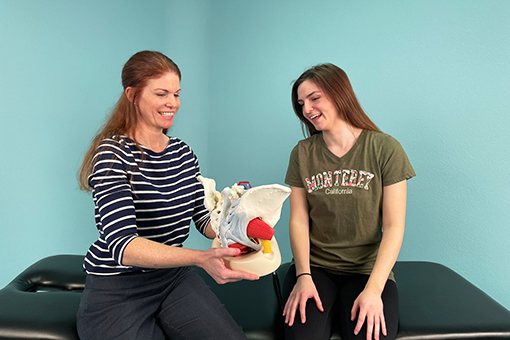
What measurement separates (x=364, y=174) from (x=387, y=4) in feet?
3.67

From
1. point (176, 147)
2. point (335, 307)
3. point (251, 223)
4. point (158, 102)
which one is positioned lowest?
point (335, 307)

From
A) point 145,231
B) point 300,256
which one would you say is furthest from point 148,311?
point 300,256

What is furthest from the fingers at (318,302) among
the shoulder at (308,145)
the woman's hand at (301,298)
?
the shoulder at (308,145)

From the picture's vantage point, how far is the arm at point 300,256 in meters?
1.14

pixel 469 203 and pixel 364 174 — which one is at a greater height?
pixel 364 174

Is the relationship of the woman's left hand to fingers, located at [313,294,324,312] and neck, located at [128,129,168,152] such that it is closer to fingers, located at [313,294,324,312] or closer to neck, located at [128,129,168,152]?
fingers, located at [313,294,324,312]

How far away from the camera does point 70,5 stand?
176 centimetres

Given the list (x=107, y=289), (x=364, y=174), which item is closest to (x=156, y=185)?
(x=107, y=289)

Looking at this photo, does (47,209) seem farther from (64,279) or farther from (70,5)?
(70,5)

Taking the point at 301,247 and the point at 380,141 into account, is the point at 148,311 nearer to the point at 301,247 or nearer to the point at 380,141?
the point at 301,247

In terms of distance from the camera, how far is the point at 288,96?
2.21 meters

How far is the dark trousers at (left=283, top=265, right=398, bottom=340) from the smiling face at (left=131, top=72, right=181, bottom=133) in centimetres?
65

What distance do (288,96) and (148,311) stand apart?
148 centimetres

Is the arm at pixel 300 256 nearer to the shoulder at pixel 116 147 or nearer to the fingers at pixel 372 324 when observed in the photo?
the fingers at pixel 372 324
